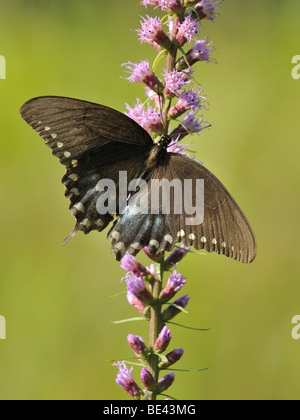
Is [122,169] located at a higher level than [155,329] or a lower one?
higher

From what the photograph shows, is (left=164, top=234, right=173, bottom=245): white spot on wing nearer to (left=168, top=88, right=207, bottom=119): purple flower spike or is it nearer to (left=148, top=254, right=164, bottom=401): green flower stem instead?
(left=148, top=254, right=164, bottom=401): green flower stem

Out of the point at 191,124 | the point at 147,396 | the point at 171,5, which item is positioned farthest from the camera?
the point at 191,124

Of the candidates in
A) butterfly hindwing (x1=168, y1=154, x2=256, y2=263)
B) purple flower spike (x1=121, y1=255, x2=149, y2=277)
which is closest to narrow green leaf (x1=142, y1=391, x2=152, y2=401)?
purple flower spike (x1=121, y1=255, x2=149, y2=277)

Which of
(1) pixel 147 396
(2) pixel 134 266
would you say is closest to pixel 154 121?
(2) pixel 134 266

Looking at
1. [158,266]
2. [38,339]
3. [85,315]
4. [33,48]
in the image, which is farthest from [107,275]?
[33,48]

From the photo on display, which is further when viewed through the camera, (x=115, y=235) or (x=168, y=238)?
(x=115, y=235)

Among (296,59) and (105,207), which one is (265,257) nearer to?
(296,59)

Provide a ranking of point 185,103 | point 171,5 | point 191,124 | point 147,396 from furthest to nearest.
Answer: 1. point 191,124
2. point 185,103
3. point 171,5
4. point 147,396

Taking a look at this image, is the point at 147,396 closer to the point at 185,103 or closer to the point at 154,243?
the point at 154,243
